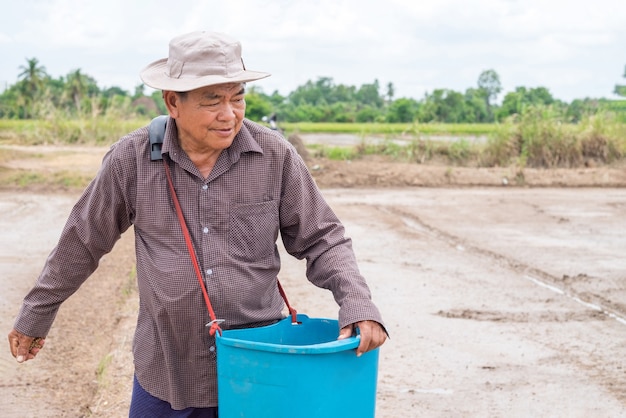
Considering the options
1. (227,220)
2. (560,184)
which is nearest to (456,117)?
(560,184)

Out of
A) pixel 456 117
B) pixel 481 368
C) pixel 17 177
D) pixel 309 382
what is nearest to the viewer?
pixel 309 382

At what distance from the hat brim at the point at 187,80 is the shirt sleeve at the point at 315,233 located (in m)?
0.28

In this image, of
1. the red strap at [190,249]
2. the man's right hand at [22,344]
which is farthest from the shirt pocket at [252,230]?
the man's right hand at [22,344]

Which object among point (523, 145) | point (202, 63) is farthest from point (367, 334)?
point (523, 145)

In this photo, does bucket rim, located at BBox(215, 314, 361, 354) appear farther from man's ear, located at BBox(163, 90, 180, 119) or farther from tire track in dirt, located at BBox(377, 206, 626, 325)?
tire track in dirt, located at BBox(377, 206, 626, 325)

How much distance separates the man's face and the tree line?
40.3 feet

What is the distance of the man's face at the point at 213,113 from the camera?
8.66 ft

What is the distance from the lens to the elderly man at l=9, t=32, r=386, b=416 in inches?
104

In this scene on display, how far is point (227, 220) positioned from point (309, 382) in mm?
547

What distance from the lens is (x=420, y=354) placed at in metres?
5.48

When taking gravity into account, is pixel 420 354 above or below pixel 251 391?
below

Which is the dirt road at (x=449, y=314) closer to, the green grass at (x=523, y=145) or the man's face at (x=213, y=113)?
the man's face at (x=213, y=113)

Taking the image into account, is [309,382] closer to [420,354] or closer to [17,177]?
[420,354]

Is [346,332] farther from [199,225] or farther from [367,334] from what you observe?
[199,225]
